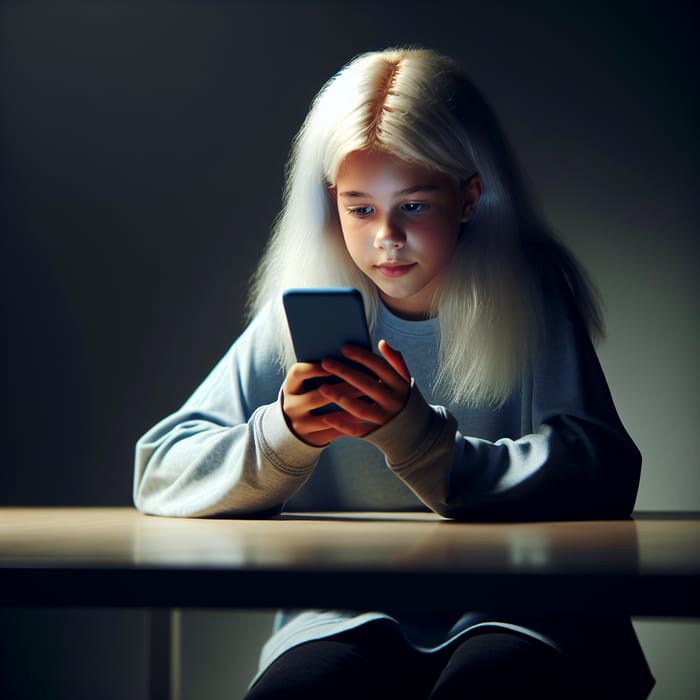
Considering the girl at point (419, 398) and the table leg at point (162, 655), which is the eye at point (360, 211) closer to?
the girl at point (419, 398)

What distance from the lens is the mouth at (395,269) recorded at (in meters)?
1.13

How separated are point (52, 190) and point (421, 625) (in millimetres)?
1413

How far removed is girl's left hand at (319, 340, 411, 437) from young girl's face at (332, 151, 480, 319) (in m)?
0.22

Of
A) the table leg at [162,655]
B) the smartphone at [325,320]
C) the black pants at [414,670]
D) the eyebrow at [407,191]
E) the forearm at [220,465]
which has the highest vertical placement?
the eyebrow at [407,191]

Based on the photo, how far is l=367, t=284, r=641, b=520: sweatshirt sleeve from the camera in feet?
3.14

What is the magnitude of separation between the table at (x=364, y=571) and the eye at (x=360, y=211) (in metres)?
0.41

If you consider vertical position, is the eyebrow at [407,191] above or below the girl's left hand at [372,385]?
above

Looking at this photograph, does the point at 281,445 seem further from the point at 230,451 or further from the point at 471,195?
the point at 471,195

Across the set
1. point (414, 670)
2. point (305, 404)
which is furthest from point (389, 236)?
point (414, 670)

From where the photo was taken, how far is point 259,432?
3.39 feet

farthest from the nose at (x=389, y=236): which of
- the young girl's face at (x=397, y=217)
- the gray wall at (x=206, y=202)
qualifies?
the gray wall at (x=206, y=202)

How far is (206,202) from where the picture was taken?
1981mm

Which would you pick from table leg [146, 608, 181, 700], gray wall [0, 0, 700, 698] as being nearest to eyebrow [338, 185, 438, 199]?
table leg [146, 608, 181, 700]

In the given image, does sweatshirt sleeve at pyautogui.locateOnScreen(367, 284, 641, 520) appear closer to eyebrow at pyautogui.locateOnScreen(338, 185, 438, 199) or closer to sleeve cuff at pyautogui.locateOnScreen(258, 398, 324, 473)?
sleeve cuff at pyautogui.locateOnScreen(258, 398, 324, 473)
